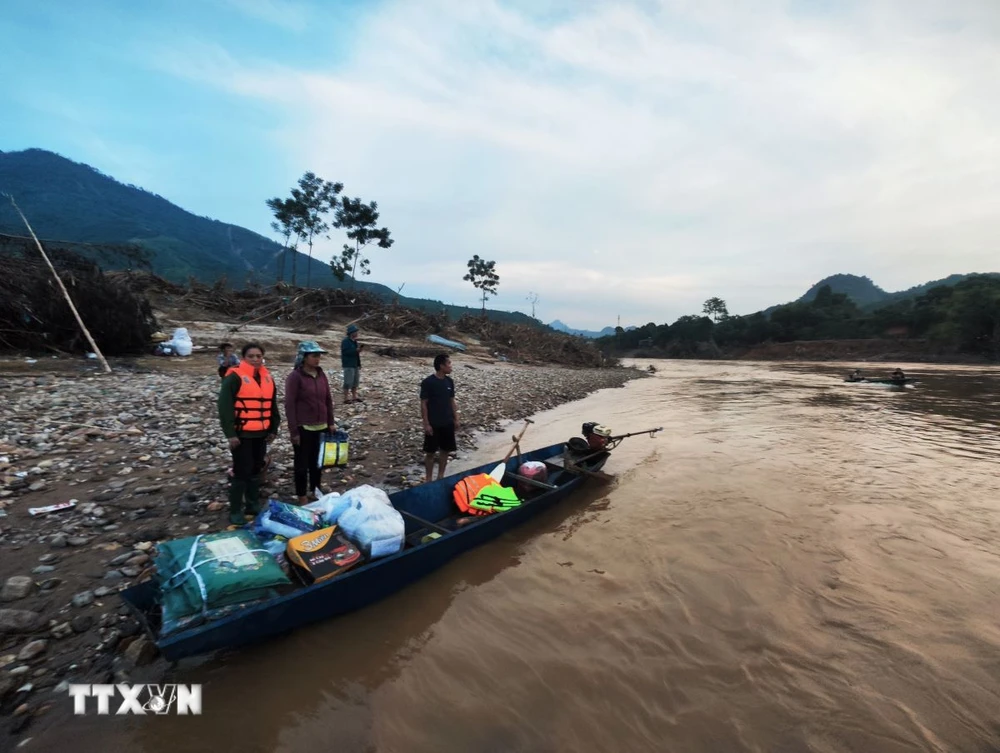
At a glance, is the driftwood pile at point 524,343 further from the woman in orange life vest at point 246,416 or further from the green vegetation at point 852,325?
the green vegetation at point 852,325

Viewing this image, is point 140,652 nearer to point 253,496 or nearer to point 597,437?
point 253,496

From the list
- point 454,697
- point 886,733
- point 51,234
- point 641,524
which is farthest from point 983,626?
point 51,234

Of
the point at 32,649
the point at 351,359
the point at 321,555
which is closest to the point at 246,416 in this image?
the point at 321,555

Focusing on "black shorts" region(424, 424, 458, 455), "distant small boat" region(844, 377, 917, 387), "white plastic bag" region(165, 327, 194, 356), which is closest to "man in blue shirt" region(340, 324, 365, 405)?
"black shorts" region(424, 424, 458, 455)

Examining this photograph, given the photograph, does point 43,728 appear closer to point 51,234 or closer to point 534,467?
point 534,467

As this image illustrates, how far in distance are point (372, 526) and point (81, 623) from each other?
2.33 metres

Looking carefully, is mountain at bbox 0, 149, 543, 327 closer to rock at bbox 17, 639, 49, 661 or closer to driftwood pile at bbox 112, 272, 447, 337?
driftwood pile at bbox 112, 272, 447, 337

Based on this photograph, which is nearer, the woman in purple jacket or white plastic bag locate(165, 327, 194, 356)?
the woman in purple jacket

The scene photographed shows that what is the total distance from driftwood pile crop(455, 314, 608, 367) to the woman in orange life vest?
26147mm

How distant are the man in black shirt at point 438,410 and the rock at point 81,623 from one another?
13.4 feet

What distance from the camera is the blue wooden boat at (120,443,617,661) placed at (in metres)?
3.15

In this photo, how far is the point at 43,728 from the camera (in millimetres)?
2834

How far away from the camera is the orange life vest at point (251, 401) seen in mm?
5047

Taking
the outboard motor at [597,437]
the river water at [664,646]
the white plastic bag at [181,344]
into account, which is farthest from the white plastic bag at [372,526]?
the white plastic bag at [181,344]
